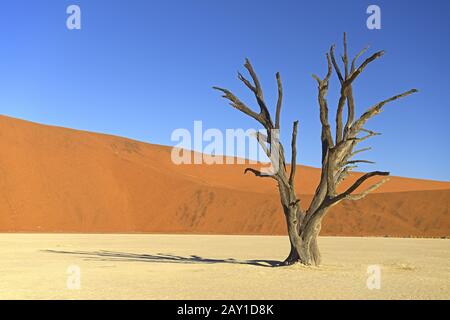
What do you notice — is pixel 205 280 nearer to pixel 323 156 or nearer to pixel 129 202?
pixel 323 156

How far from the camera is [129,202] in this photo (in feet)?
192

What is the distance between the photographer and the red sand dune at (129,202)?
2010 inches

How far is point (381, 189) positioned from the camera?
→ 9050 cm

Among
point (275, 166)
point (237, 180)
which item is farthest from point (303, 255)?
point (237, 180)

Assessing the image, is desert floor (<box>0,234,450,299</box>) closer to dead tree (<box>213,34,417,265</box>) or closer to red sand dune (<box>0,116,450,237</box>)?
dead tree (<box>213,34,417,265</box>)

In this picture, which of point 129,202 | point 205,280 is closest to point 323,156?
point 205,280

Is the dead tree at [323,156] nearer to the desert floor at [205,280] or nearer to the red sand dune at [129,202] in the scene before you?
the desert floor at [205,280]

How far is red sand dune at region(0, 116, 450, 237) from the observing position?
51.1 m

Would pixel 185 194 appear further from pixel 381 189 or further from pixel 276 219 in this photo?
pixel 381 189

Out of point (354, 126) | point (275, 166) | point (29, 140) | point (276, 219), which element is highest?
point (29, 140)

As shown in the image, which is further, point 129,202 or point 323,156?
point 129,202

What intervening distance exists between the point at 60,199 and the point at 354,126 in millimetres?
43014

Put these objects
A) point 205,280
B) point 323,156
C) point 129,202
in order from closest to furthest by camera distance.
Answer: point 205,280 < point 323,156 < point 129,202

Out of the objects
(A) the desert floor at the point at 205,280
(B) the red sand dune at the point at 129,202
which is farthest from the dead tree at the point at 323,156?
(B) the red sand dune at the point at 129,202
